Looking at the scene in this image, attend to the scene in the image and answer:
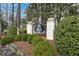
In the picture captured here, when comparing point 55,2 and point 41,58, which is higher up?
point 55,2

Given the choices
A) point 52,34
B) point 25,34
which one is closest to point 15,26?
point 25,34

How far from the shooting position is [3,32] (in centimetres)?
607

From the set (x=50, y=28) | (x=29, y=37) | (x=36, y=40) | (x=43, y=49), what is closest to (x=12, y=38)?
(x=29, y=37)

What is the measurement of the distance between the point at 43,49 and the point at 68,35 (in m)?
0.54

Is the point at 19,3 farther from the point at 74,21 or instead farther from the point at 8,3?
the point at 74,21

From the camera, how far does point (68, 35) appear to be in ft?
19.7

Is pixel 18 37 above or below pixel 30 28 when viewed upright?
below

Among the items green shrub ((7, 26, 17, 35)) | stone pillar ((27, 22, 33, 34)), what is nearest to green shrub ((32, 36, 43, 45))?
stone pillar ((27, 22, 33, 34))

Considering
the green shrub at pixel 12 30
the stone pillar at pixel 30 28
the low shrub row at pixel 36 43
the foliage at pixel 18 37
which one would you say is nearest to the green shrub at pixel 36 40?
the low shrub row at pixel 36 43

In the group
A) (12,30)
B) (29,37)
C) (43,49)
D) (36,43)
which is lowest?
(43,49)

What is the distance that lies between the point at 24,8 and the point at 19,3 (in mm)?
133

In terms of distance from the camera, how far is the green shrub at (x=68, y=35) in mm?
5988

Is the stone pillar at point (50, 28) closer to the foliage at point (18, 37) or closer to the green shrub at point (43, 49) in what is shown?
the green shrub at point (43, 49)

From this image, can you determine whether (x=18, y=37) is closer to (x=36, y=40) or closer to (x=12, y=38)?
(x=12, y=38)
